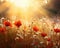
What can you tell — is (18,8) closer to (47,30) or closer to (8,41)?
(47,30)

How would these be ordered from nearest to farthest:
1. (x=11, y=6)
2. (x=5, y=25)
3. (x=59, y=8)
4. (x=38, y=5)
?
(x=5, y=25), (x=11, y=6), (x=38, y=5), (x=59, y=8)

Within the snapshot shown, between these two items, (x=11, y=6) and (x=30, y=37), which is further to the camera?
(x=11, y=6)

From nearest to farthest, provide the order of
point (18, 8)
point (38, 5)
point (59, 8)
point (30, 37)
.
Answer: point (30, 37), point (18, 8), point (38, 5), point (59, 8)

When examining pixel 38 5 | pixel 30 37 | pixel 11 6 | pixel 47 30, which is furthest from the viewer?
Result: pixel 38 5

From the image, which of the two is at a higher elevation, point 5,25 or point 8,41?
point 5,25

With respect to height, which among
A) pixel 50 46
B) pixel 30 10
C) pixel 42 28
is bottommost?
pixel 50 46

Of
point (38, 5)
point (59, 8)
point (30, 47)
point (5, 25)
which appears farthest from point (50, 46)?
point (59, 8)

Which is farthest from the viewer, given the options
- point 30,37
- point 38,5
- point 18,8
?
point 38,5

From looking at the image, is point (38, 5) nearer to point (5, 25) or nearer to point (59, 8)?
point (59, 8)

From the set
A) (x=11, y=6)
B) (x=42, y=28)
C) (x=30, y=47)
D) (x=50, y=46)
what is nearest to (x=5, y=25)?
(x=30, y=47)

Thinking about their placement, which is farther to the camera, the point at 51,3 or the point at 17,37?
the point at 51,3
